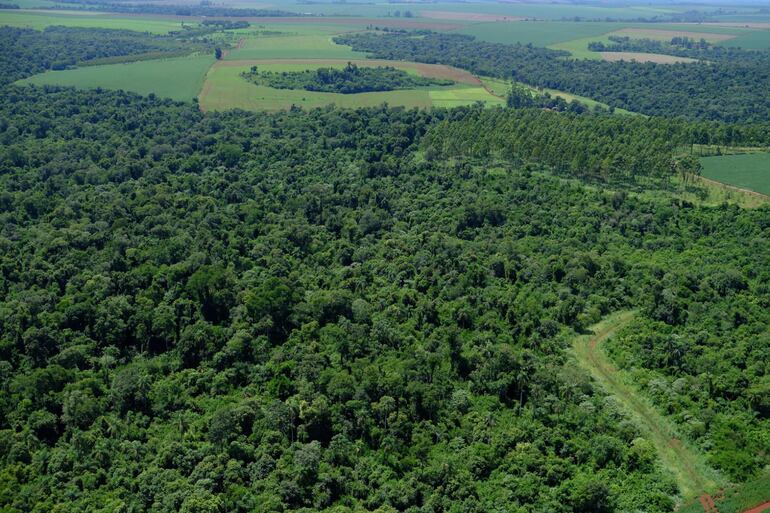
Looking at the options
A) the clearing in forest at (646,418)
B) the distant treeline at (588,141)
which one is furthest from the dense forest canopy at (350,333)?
the distant treeline at (588,141)

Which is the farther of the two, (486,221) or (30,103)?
(30,103)

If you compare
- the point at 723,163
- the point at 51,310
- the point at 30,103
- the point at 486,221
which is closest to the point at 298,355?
the point at 51,310

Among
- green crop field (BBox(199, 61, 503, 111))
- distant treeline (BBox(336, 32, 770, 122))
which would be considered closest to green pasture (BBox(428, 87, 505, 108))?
green crop field (BBox(199, 61, 503, 111))

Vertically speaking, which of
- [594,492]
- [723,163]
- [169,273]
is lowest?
[594,492]

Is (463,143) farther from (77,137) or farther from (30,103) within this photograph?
(30,103)

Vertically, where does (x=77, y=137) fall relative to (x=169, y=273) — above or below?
above

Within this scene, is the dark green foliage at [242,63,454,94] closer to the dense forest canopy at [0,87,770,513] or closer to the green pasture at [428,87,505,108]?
the green pasture at [428,87,505,108]

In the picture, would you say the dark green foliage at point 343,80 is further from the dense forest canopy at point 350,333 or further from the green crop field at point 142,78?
the dense forest canopy at point 350,333
